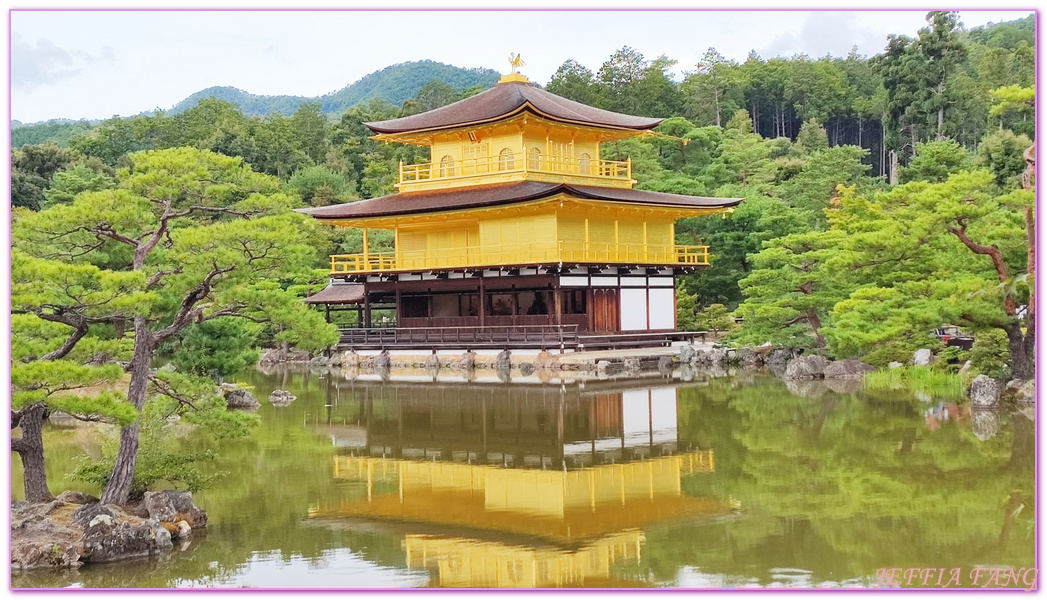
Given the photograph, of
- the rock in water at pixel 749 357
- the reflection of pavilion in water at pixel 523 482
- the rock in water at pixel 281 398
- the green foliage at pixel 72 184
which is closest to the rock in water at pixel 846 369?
the rock in water at pixel 749 357

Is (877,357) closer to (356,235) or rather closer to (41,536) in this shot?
(41,536)

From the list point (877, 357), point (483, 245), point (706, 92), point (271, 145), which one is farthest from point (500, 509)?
point (706, 92)

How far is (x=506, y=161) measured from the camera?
98.2 ft

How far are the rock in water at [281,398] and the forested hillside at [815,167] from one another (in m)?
9.19

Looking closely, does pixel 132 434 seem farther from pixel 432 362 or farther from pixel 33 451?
pixel 432 362

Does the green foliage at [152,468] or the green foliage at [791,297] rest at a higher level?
the green foliage at [791,297]

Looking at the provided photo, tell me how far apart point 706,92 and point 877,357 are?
Answer: 4089cm

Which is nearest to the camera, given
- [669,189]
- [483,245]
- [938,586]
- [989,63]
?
[938,586]

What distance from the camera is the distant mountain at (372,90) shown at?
110 metres

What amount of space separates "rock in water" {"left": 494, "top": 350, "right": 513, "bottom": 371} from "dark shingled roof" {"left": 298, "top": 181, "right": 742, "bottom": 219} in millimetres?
3557

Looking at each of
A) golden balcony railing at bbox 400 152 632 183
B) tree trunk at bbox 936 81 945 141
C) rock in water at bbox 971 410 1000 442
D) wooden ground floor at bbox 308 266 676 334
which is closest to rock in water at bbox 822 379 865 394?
rock in water at bbox 971 410 1000 442

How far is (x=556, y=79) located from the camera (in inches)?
2152

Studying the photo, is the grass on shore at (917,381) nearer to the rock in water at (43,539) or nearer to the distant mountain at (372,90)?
the rock in water at (43,539)

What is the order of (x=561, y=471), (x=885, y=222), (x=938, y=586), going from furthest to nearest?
(x=885, y=222), (x=561, y=471), (x=938, y=586)
